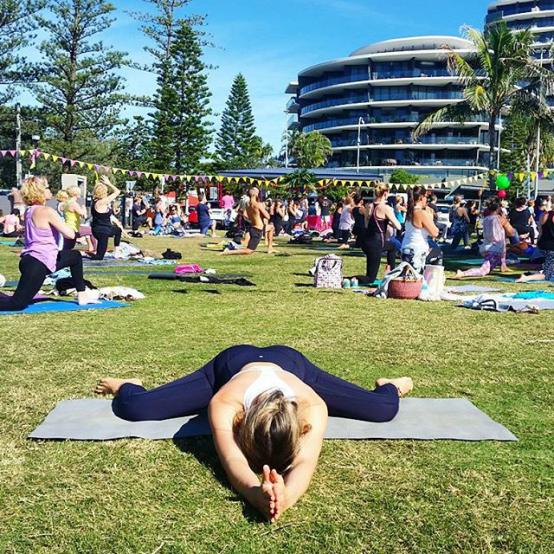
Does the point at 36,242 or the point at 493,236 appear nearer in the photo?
the point at 36,242

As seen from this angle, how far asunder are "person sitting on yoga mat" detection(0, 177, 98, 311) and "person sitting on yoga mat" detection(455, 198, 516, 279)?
741 centimetres

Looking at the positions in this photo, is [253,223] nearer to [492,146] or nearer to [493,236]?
[493,236]

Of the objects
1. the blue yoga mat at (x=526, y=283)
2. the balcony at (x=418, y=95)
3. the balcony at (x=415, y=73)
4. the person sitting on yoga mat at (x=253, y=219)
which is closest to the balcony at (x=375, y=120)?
the balcony at (x=418, y=95)

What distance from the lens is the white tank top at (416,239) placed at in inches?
381

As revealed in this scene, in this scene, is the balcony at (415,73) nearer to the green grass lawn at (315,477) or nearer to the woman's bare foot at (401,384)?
the green grass lawn at (315,477)

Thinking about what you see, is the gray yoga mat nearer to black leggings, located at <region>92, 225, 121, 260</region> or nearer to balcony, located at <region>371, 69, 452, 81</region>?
black leggings, located at <region>92, 225, 121, 260</region>

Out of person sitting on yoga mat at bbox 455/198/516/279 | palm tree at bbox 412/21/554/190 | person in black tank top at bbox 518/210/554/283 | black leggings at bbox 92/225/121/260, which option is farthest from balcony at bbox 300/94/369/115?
person in black tank top at bbox 518/210/554/283

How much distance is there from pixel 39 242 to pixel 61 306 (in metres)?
0.88

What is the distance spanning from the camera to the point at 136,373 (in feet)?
16.1

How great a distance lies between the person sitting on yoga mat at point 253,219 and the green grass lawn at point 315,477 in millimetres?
9375

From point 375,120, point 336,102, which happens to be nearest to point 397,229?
point 375,120

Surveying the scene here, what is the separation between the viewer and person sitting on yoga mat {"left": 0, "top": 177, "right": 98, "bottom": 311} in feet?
24.4

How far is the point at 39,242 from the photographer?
7.48 m

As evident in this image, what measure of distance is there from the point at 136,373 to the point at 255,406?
7.15 feet
